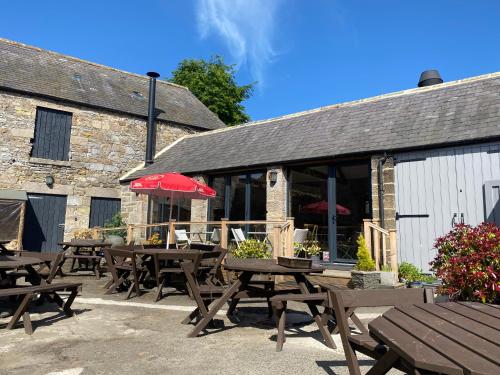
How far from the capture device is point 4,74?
12945mm

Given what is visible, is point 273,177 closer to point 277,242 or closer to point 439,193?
point 277,242

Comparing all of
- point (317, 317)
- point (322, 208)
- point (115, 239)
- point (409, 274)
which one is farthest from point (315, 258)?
point (115, 239)

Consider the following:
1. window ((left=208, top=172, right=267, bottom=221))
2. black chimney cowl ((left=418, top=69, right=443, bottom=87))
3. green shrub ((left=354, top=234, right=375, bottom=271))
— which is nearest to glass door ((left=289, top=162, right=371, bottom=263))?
window ((left=208, top=172, right=267, bottom=221))

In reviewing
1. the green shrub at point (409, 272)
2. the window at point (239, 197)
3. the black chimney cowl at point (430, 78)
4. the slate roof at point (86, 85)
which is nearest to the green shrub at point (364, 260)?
the green shrub at point (409, 272)

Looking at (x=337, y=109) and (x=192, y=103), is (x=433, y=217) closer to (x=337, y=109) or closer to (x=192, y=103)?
(x=337, y=109)

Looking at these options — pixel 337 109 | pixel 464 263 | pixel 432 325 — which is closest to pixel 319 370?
pixel 432 325

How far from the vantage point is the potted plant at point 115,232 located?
12.3 meters

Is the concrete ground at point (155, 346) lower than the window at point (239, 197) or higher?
lower

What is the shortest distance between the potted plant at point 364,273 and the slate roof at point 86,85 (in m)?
11.3

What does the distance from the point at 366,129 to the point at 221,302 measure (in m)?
6.97

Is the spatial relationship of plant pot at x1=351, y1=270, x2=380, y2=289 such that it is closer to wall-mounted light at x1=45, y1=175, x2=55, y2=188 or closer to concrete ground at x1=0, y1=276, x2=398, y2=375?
concrete ground at x1=0, y1=276, x2=398, y2=375

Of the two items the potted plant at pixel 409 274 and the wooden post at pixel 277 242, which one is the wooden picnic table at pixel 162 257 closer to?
the wooden post at pixel 277 242

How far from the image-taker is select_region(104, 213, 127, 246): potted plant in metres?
12.3

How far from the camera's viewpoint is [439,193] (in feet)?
25.6
